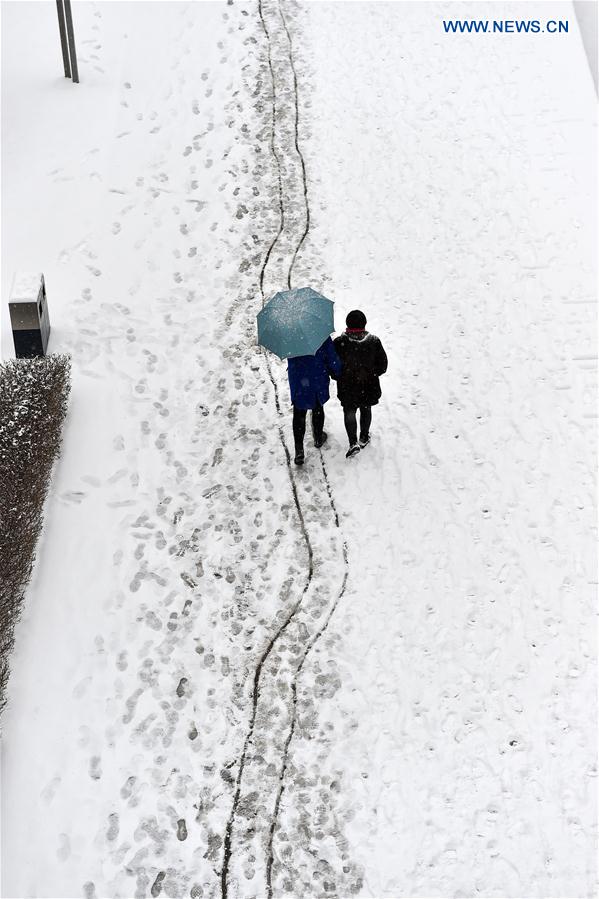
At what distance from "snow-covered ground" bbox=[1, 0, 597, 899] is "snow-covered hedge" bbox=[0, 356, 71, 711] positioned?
25 cm

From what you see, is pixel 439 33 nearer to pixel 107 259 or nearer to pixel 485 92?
pixel 485 92

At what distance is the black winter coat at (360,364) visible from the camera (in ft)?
26.3

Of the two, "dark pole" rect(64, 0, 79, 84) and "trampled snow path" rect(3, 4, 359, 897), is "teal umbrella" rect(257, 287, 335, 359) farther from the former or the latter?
"dark pole" rect(64, 0, 79, 84)

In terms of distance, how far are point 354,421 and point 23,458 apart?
274cm

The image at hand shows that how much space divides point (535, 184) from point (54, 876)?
886cm

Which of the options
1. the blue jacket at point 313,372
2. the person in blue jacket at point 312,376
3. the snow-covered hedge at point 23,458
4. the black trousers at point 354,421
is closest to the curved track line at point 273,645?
the black trousers at point 354,421

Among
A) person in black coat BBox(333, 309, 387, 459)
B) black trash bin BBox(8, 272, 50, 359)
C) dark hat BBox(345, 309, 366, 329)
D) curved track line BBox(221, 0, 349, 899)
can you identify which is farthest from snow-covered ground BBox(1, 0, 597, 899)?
dark hat BBox(345, 309, 366, 329)

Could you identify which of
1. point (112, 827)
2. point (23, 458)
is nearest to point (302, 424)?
point (23, 458)

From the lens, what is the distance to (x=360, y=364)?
805 centimetres

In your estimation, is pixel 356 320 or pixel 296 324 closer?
pixel 296 324

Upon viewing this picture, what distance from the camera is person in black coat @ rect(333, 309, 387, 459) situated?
26.1 feet

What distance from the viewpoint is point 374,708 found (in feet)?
22.8

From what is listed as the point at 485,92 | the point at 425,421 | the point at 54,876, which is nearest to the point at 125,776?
the point at 54,876

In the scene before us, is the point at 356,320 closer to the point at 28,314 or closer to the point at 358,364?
the point at 358,364
